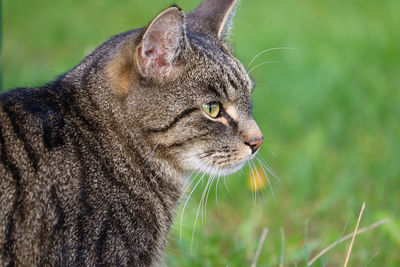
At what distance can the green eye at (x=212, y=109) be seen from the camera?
2707mm

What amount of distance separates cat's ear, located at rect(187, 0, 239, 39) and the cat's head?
0.54 feet

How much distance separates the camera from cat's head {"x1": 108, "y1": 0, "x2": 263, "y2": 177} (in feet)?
8.44

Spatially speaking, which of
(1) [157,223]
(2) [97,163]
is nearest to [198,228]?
(1) [157,223]

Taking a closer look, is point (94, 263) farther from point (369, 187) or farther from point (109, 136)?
point (369, 187)

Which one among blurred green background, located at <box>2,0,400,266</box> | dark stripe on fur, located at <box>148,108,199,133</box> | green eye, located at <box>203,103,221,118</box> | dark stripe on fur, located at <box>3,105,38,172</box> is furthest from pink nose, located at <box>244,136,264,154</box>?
dark stripe on fur, located at <box>3,105,38,172</box>

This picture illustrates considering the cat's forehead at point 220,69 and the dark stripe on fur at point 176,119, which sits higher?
the cat's forehead at point 220,69

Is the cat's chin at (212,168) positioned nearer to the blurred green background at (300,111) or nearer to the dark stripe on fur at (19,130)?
the blurred green background at (300,111)

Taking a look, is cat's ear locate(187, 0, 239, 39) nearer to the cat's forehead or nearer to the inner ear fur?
the cat's forehead

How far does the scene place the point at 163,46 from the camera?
2.58 m

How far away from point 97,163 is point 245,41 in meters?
4.37

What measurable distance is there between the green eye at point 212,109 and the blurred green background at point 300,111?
567 mm

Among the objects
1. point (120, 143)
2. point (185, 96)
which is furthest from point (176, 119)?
point (120, 143)

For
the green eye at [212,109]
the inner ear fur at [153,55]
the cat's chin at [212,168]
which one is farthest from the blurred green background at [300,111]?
the inner ear fur at [153,55]

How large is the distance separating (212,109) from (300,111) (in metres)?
2.65
